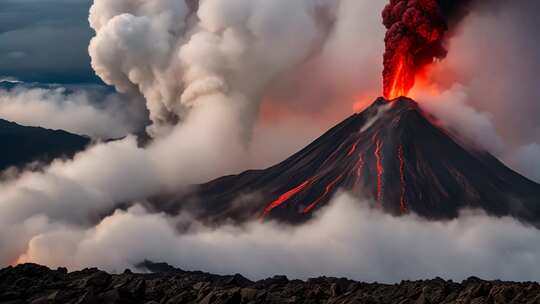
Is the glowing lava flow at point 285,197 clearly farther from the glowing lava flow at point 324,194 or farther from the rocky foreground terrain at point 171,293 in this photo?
the rocky foreground terrain at point 171,293

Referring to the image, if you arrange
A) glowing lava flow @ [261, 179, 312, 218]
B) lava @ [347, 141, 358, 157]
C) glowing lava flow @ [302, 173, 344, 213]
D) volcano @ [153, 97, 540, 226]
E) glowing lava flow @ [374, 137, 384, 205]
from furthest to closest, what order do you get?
1. lava @ [347, 141, 358, 157]
2. glowing lava flow @ [261, 179, 312, 218]
3. glowing lava flow @ [302, 173, 344, 213]
4. glowing lava flow @ [374, 137, 384, 205]
5. volcano @ [153, 97, 540, 226]

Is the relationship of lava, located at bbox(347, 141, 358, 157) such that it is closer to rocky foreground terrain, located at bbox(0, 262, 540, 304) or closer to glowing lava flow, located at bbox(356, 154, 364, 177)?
glowing lava flow, located at bbox(356, 154, 364, 177)

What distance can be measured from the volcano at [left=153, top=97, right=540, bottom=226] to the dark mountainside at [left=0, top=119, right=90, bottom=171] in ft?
276

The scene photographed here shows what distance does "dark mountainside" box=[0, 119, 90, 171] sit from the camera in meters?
172

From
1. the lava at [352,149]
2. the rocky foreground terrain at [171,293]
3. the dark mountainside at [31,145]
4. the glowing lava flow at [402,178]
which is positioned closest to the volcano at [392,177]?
the lava at [352,149]

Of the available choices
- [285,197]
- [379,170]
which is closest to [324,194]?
[285,197]

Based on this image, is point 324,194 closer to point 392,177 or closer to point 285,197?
point 285,197

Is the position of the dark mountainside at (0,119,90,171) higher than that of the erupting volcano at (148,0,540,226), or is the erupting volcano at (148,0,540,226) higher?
the dark mountainside at (0,119,90,171)

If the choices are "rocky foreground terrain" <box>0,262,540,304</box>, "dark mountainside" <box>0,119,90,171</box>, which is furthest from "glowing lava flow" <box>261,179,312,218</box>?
"dark mountainside" <box>0,119,90,171</box>

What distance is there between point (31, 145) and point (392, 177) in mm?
113604

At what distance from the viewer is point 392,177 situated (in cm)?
8825

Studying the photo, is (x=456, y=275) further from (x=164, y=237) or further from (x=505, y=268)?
(x=164, y=237)

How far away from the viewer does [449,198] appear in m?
86.5

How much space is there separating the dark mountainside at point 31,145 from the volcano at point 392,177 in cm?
8424
